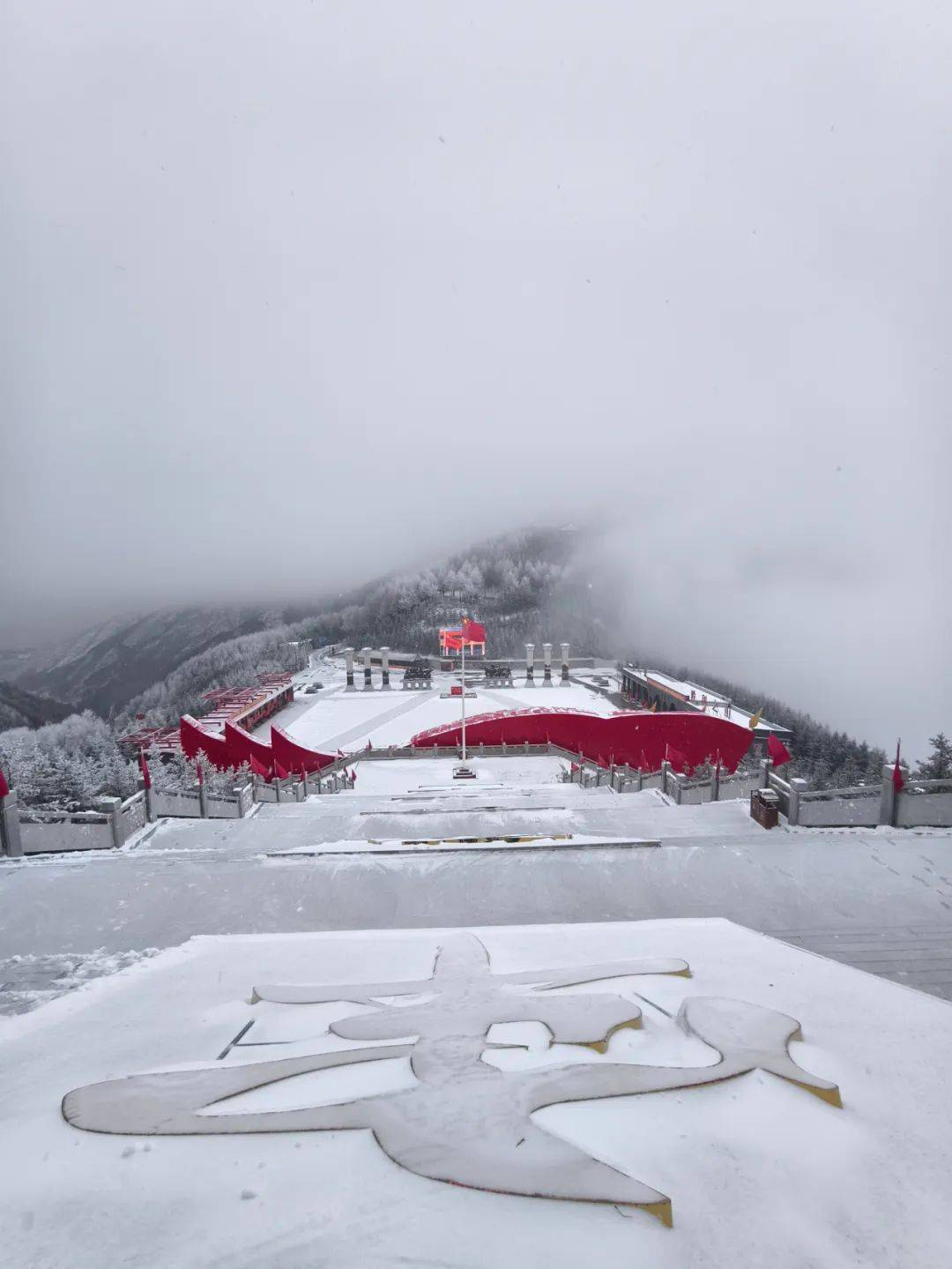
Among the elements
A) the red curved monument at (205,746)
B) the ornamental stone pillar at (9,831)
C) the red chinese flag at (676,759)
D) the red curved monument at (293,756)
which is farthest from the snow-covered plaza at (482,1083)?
the red curved monument at (293,756)

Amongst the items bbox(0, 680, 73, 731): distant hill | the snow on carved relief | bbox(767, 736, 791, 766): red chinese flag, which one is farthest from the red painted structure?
bbox(0, 680, 73, 731): distant hill

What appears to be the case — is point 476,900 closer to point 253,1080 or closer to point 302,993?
point 302,993

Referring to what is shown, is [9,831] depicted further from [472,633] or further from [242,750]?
[472,633]

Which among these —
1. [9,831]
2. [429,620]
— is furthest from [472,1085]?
[429,620]

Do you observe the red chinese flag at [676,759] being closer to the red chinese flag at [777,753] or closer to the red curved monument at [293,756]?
the red chinese flag at [777,753]

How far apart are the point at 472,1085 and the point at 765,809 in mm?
8646

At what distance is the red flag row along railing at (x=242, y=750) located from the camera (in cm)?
2175

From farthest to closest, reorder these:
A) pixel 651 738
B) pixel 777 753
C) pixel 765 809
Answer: pixel 651 738, pixel 777 753, pixel 765 809

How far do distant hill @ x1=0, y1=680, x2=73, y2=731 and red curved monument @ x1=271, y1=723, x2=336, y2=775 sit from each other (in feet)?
287

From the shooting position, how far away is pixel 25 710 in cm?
10331

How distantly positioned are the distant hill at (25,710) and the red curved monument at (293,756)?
87.6 metres

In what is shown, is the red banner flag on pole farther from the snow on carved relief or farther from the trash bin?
the snow on carved relief

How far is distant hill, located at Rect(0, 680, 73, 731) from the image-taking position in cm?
9469

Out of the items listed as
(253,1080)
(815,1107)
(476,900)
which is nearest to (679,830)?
(476,900)
